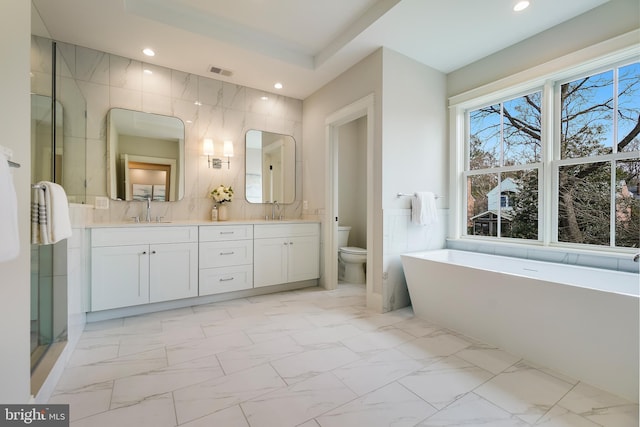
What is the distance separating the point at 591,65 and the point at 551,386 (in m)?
2.49

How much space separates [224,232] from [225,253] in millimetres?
232

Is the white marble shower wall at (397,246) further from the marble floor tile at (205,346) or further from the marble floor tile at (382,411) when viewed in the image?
the marble floor tile at (205,346)

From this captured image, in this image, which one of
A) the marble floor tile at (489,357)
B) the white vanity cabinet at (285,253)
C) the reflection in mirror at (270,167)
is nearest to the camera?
the marble floor tile at (489,357)

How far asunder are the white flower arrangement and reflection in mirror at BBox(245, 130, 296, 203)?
297 millimetres

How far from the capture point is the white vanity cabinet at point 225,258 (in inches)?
119

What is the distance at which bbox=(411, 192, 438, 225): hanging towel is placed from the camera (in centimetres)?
294

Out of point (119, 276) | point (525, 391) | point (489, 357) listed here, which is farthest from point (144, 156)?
point (525, 391)

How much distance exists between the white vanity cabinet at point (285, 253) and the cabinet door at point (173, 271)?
68cm

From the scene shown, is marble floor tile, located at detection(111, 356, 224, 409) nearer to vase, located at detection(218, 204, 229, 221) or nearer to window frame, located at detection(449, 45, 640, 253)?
vase, located at detection(218, 204, 229, 221)

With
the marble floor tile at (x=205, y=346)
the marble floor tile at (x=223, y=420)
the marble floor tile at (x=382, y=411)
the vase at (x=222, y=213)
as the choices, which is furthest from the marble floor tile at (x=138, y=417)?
the vase at (x=222, y=213)

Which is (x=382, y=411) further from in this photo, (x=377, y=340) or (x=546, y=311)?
(x=546, y=311)

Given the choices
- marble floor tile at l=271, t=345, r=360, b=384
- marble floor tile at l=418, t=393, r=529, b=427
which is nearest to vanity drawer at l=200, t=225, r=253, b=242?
marble floor tile at l=271, t=345, r=360, b=384

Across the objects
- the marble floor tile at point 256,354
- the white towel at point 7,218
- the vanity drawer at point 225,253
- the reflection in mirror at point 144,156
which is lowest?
the marble floor tile at point 256,354

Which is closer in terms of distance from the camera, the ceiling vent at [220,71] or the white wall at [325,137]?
the white wall at [325,137]
